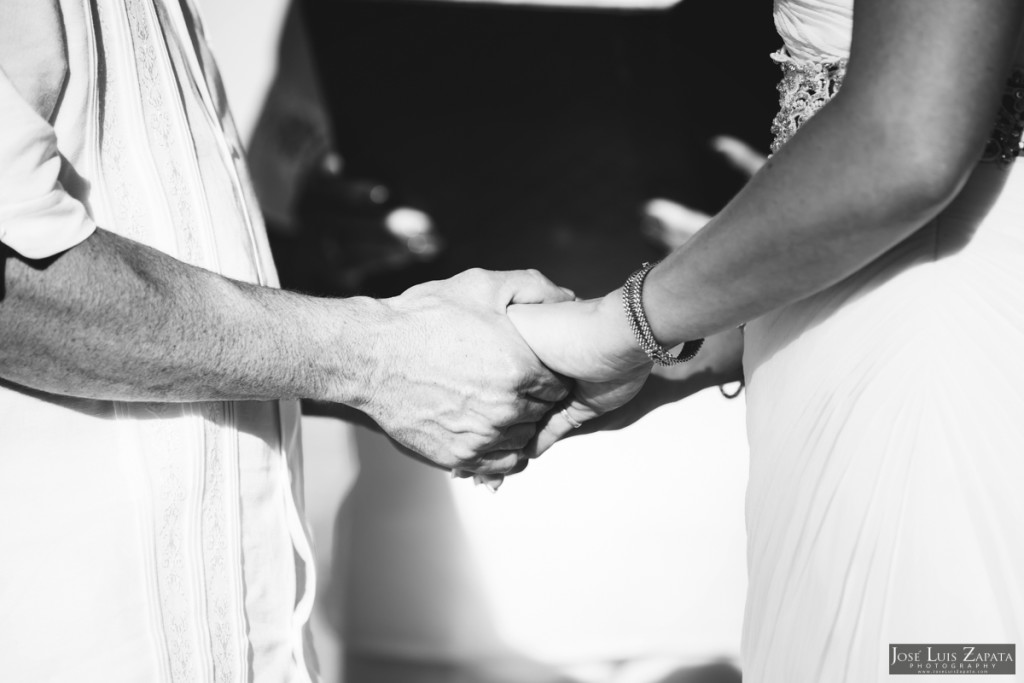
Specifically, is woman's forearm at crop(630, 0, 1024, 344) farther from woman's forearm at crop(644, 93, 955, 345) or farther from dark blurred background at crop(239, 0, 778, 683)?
dark blurred background at crop(239, 0, 778, 683)

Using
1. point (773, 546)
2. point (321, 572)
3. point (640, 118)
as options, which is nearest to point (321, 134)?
point (640, 118)

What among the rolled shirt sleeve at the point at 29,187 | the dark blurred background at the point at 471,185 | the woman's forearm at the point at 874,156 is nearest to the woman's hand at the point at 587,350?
the woman's forearm at the point at 874,156

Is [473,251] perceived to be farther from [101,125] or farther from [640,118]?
[101,125]

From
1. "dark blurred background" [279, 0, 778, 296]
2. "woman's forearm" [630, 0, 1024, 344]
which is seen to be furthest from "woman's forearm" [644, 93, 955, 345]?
"dark blurred background" [279, 0, 778, 296]

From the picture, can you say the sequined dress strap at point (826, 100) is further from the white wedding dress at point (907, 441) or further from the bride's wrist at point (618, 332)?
the bride's wrist at point (618, 332)

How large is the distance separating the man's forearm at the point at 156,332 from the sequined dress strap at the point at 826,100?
0.41m

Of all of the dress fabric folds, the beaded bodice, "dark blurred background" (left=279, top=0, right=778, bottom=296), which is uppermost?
"dark blurred background" (left=279, top=0, right=778, bottom=296)

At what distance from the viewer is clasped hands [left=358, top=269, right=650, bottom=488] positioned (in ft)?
2.48

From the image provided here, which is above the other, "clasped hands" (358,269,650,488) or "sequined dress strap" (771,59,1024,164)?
"sequined dress strap" (771,59,1024,164)

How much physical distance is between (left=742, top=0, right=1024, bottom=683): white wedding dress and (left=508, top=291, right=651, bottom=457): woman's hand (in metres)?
0.15

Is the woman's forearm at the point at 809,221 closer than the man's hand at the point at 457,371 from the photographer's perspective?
Yes

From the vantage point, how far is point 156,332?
0.61 metres

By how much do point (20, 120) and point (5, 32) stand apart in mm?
100

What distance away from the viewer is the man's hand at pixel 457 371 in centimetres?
76
